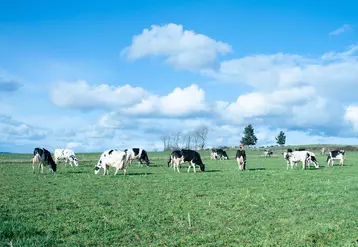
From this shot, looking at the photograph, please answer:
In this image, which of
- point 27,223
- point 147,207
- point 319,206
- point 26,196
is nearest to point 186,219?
point 147,207

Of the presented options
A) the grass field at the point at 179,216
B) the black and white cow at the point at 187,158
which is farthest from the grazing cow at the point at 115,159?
the grass field at the point at 179,216

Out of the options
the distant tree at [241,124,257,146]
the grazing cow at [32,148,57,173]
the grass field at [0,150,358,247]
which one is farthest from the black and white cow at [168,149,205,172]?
the distant tree at [241,124,257,146]

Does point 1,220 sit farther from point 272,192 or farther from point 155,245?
point 272,192

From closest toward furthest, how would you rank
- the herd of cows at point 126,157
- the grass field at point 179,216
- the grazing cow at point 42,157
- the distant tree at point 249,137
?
the grass field at point 179,216 → the herd of cows at point 126,157 → the grazing cow at point 42,157 → the distant tree at point 249,137

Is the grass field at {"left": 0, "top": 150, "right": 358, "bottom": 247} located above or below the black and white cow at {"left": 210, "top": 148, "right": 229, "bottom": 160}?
below

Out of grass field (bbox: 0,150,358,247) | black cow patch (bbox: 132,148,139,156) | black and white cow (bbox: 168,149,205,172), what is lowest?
grass field (bbox: 0,150,358,247)

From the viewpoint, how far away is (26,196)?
16844 mm

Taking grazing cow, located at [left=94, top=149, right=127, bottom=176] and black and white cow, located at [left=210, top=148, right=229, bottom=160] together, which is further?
black and white cow, located at [left=210, top=148, right=229, bottom=160]

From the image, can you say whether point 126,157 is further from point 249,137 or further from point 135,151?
point 249,137

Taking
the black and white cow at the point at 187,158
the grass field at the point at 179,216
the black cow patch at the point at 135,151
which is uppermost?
the black cow patch at the point at 135,151

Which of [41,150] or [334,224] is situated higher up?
[41,150]

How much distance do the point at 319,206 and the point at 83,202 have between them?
9758 millimetres

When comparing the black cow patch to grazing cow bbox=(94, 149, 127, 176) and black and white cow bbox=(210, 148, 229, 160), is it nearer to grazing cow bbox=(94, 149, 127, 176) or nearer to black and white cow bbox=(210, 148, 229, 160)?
grazing cow bbox=(94, 149, 127, 176)

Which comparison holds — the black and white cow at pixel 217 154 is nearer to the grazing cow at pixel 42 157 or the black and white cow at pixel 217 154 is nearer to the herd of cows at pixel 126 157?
the herd of cows at pixel 126 157
